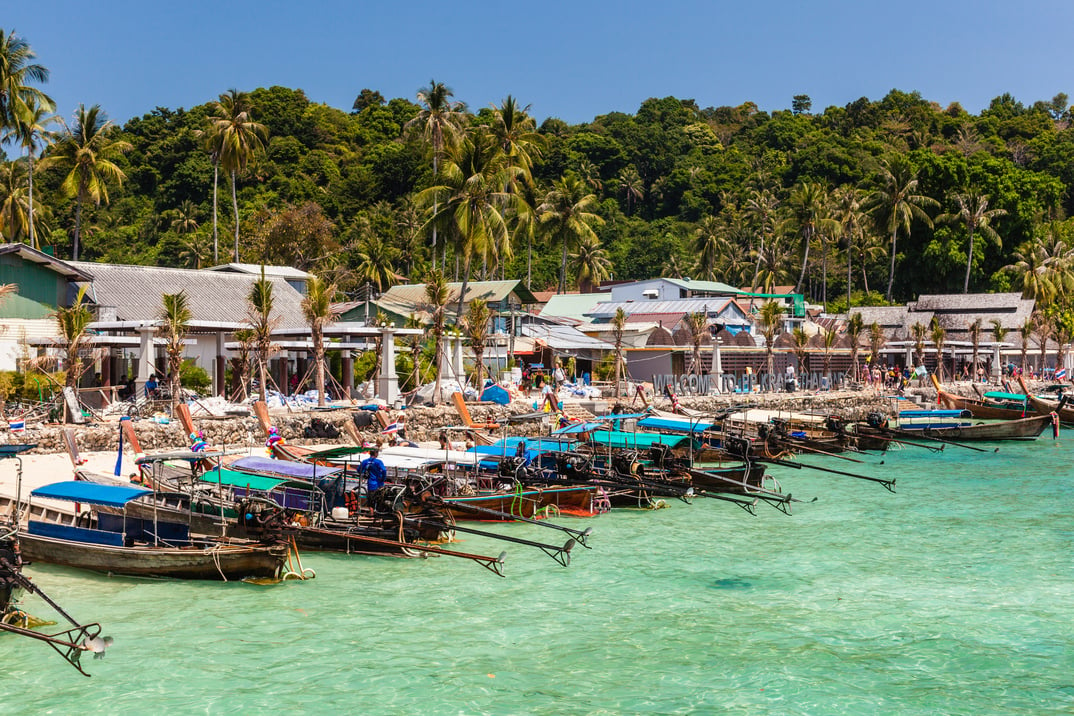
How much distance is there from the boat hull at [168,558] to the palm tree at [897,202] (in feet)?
245

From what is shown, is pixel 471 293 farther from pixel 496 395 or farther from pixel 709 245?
pixel 709 245

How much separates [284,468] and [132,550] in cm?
335

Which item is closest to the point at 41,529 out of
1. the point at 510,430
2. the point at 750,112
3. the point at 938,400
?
the point at 510,430

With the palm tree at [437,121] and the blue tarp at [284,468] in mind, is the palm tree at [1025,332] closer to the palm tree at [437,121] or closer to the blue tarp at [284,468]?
the palm tree at [437,121]

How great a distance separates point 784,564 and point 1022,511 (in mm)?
10499

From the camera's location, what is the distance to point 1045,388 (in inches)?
2501

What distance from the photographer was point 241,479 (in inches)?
749

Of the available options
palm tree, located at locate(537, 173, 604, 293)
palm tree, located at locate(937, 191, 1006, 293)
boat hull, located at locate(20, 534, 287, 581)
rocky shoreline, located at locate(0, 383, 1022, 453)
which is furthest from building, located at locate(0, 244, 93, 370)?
palm tree, located at locate(937, 191, 1006, 293)

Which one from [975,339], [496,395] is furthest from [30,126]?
[975,339]

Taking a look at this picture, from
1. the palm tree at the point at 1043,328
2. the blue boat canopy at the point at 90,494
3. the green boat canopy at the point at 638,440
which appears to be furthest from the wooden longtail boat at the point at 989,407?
the blue boat canopy at the point at 90,494

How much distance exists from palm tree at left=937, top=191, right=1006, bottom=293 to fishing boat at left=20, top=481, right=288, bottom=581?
248 ft

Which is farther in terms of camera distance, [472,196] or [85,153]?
[85,153]

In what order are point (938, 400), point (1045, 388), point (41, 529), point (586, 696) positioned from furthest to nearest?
point (1045, 388) < point (938, 400) < point (41, 529) < point (586, 696)

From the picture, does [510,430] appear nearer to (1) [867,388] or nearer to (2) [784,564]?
(2) [784,564]
